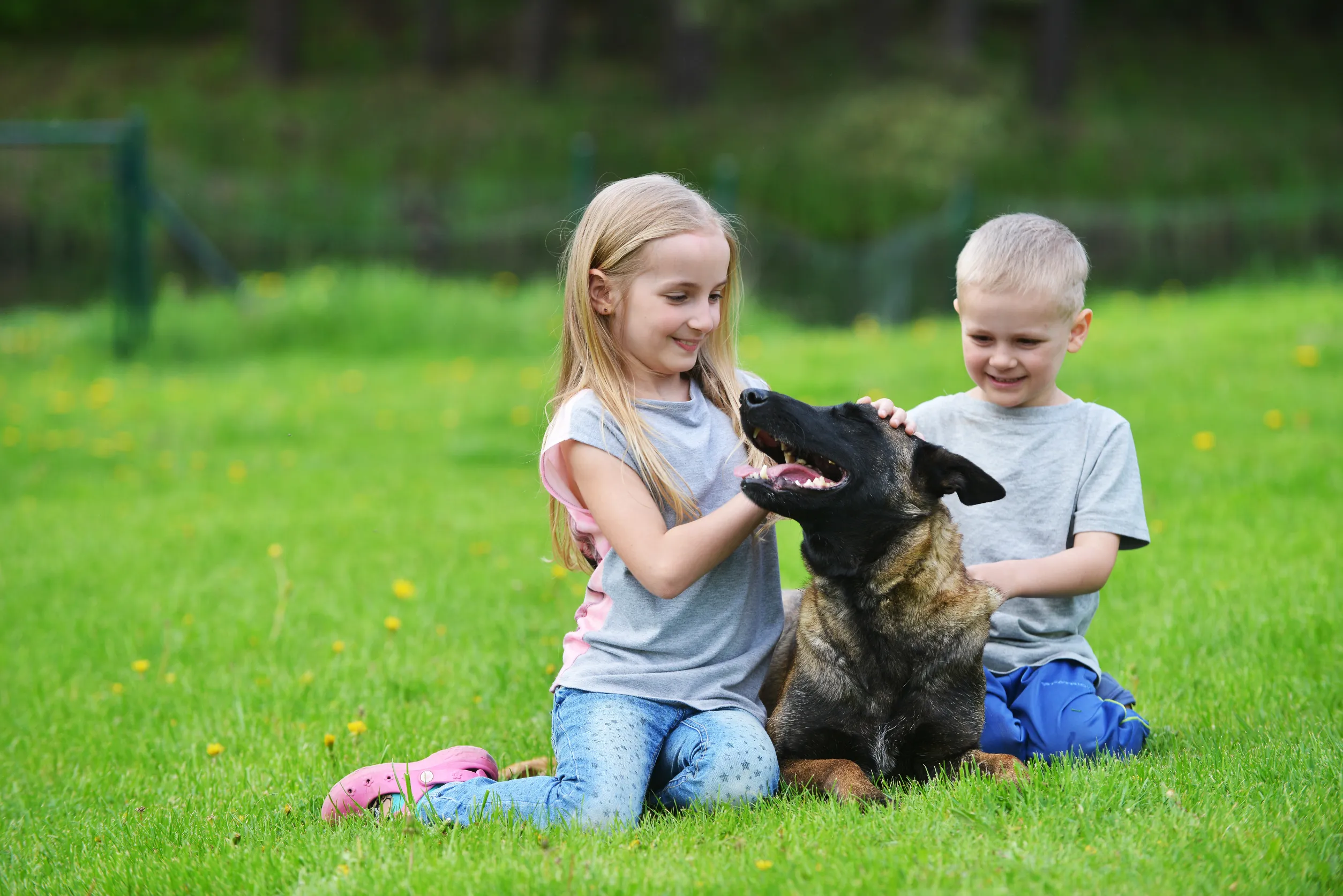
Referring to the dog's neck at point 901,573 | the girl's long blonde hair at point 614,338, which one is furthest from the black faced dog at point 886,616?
the girl's long blonde hair at point 614,338

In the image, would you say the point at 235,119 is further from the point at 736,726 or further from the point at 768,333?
the point at 736,726

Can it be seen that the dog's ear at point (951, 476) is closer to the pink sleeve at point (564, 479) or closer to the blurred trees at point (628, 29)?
the pink sleeve at point (564, 479)

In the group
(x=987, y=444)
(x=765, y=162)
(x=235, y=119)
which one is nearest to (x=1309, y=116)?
(x=765, y=162)

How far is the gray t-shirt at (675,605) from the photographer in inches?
133

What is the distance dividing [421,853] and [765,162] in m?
25.8

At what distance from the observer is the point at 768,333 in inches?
531

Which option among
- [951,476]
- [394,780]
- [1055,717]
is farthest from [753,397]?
[394,780]

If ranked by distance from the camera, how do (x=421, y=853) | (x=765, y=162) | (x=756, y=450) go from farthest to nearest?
(x=765, y=162) → (x=756, y=450) → (x=421, y=853)

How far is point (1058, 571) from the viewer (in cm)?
343

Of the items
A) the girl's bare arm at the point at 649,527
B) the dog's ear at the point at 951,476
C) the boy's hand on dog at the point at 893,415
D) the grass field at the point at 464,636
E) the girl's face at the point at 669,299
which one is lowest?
the grass field at the point at 464,636

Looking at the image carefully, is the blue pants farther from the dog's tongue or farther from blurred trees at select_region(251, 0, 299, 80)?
blurred trees at select_region(251, 0, 299, 80)

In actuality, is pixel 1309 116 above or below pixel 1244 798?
above

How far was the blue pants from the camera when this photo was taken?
3451mm

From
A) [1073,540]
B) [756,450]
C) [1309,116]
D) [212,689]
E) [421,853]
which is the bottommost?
[212,689]
